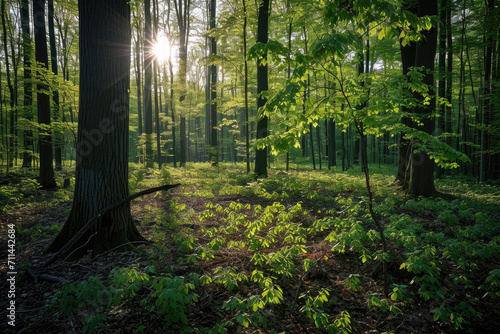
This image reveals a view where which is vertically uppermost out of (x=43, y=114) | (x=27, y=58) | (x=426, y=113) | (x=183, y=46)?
(x=183, y=46)

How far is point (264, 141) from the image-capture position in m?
2.95

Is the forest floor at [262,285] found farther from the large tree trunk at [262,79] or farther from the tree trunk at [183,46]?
the tree trunk at [183,46]

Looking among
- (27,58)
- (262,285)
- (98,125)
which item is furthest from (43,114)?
(262,285)

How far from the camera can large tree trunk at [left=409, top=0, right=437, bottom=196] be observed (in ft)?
21.4

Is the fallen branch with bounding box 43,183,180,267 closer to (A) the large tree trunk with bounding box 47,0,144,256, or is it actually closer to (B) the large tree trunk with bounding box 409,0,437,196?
(A) the large tree trunk with bounding box 47,0,144,256

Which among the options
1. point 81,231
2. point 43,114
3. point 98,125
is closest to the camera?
point 81,231

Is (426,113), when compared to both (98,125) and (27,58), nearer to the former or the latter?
(98,125)

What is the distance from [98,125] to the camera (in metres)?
3.48

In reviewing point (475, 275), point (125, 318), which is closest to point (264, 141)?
point (125, 318)

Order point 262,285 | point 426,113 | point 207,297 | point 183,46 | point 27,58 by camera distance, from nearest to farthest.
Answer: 1. point 262,285
2. point 207,297
3. point 426,113
4. point 27,58
5. point 183,46

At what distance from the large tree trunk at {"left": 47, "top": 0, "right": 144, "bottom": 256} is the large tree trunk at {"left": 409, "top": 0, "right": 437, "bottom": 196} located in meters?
7.52

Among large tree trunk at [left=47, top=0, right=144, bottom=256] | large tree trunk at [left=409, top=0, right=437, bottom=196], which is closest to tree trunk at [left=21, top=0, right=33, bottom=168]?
large tree trunk at [left=47, top=0, right=144, bottom=256]

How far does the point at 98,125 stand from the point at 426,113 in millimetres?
8247

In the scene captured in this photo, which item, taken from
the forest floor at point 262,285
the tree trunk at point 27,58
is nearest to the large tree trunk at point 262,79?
the forest floor at point 262,285
